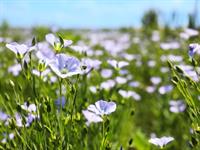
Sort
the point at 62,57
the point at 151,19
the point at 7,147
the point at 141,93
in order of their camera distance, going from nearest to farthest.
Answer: the point at 62,57 → the point at 7,147 → the point at 141,93 → the point at 151,19

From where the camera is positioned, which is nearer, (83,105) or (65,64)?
(65,64)

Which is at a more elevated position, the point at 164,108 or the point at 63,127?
the point at 63,127

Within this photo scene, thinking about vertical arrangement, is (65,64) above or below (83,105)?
above

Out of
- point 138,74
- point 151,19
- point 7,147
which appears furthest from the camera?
point 151,19

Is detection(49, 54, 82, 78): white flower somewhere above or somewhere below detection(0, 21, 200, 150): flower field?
above

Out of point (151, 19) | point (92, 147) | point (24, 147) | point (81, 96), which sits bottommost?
point (151, 19)

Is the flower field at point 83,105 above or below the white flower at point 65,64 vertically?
below

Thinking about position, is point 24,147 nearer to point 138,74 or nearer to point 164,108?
point 164,108

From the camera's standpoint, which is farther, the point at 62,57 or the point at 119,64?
the point at 119,64

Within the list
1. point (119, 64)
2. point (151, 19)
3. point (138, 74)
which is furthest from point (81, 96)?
point (151, 19)
